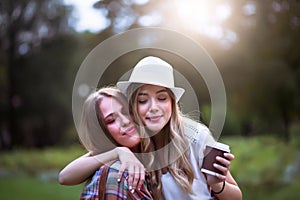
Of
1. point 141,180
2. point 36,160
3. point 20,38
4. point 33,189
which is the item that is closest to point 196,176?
point 141,180

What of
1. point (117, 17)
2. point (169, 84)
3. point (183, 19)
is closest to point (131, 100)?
point (169, 84)

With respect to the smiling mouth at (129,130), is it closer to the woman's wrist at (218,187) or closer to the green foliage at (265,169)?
the woman's wrist at (218,187)

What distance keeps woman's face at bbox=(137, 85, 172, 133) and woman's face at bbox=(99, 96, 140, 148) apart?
0.17 ft

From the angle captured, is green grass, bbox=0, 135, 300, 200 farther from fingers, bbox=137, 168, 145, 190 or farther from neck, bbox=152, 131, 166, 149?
fingers, bbox=137, 168, 145, 190

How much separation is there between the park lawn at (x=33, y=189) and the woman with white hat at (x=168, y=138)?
5.28 metres

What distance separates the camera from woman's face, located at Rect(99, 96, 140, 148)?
1716mm

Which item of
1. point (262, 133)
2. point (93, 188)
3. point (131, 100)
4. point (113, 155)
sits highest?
point (262, 133)

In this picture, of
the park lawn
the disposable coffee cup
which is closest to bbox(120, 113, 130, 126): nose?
the disposable coffee cup

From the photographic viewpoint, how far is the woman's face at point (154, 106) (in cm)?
171

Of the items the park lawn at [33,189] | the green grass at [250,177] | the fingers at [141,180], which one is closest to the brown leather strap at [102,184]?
the fingers at [141,180]

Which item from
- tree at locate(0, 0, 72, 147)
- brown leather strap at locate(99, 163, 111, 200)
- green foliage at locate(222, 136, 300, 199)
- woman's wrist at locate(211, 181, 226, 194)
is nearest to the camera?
brown leather strap at locate(99, 163, 111, 200)

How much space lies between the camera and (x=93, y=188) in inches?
64.0

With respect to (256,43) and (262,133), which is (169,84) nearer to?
(256,43)

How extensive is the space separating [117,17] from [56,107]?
16.6 ft
